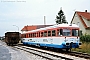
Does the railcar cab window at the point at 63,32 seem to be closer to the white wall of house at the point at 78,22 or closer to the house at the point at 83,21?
the house at the point at 83,21

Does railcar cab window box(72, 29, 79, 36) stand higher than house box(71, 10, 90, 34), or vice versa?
house box(71, 10, 90, 34)

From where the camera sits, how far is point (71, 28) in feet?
64.4

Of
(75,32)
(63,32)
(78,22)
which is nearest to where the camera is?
(63,32)

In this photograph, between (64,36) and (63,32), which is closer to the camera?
(64,36)

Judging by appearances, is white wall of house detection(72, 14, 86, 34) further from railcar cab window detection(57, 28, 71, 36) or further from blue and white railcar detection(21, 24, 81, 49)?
railcar cab window detection(57, 28, 71, 36)

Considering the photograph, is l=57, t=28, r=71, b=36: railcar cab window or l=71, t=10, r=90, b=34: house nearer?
l=57, t=28, r=71, b=36: railcar cab window

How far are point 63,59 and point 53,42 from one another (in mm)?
6262

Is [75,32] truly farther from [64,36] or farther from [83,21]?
[83,21]

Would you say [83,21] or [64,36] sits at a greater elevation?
[83,21]

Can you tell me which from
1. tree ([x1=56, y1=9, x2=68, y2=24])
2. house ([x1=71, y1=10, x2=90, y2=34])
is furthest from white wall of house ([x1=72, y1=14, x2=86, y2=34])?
tree ([x1=56, y1=9, x2=68, y2=24])

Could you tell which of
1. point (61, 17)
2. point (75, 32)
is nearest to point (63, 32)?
point (75, 32)


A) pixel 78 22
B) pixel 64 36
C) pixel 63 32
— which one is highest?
pixel 78 22

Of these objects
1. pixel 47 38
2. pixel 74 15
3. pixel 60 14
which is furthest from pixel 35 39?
pixel 60 14

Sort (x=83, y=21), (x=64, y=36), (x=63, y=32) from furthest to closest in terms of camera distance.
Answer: (x=83, y=21)
(x=63, y=32)
(x=64, y=36)
